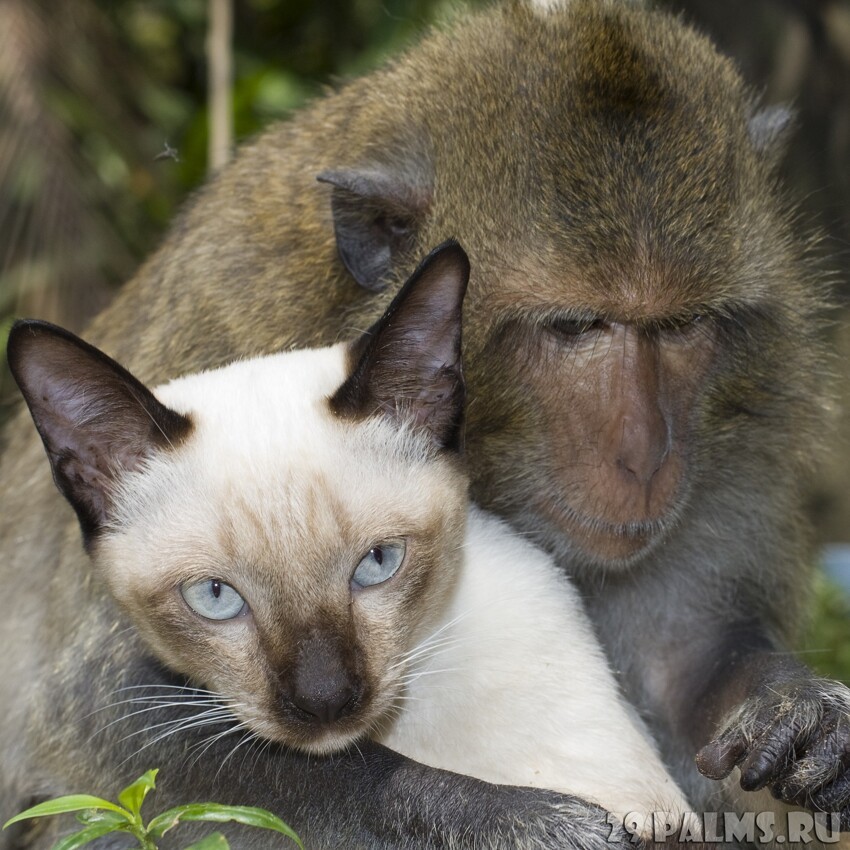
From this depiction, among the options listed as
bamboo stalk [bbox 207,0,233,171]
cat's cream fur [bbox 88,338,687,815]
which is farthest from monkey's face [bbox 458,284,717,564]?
bamboo stalk [bbox 207,0,233,171]

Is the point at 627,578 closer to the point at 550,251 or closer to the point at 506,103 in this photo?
the point at 550,251

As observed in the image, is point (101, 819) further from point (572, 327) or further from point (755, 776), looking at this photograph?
point (572, 327)

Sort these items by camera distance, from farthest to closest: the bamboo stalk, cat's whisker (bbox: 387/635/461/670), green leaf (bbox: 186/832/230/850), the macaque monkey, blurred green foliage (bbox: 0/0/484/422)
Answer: the bamboo stalk, blurred green foliage (bbox: 0/0/484/422), the macaque monkey, cat's whisker (bbox: 387/635/461/670), green leaf (bbox: 186/832/230/850)

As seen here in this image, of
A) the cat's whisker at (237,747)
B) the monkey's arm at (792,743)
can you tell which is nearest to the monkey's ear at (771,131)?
the monkey's arm at (792,743)

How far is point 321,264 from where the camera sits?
381cm

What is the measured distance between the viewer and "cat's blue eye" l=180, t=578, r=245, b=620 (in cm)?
290

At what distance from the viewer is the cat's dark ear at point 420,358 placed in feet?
9.86

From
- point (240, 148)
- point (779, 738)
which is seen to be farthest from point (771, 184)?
point (240, 148)

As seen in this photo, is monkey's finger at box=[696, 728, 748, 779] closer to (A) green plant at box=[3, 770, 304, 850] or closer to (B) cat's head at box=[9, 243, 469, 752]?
(B) cat's head at box=[9, 243, 469, 752]

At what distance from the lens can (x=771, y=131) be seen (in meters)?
3.97

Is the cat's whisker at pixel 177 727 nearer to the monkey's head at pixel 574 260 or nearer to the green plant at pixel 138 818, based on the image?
the green plant at pixel 138 818

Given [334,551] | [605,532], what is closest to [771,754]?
[605,532]

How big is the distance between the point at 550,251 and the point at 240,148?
1608mm

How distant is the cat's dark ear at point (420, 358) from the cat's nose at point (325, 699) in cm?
62
